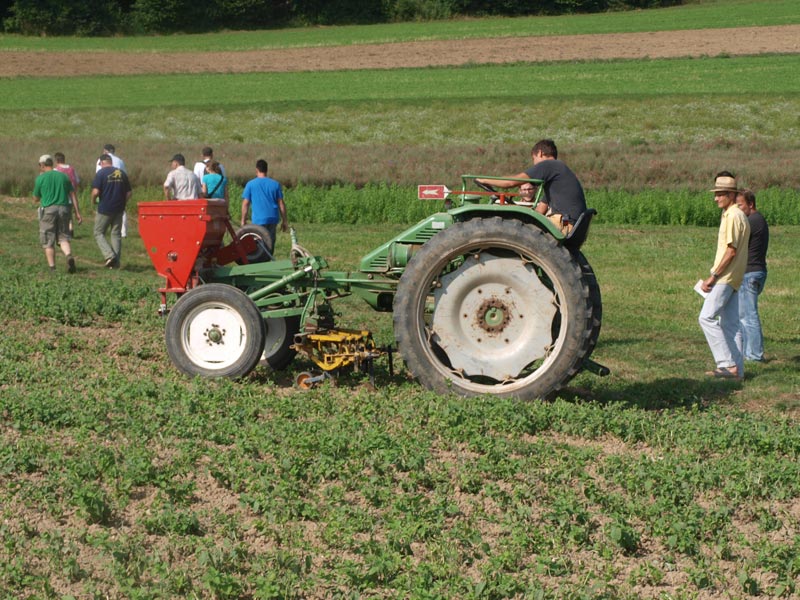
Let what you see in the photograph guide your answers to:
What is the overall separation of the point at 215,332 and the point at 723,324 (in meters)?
4.52

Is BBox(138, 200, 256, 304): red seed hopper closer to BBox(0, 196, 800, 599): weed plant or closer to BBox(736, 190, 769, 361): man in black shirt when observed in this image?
BBox(0, 196, 800, 599): weed plant

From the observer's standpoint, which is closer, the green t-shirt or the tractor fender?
the tractor fender

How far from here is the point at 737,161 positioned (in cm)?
2602

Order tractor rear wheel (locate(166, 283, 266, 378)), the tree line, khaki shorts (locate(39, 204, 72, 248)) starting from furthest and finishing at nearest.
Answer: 1. the tree line
2. khaki shorts (locate(39, 204, 72, 248))
3. tractor rear wheel (locate(166, 283, 266, 378))

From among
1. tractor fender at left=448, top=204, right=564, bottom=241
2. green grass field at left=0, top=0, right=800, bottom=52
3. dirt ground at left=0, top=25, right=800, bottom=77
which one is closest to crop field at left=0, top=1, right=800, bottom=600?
tractor fender at left=448, top=204, right=564, bottom=241

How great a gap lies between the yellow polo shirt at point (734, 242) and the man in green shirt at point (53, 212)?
9315 millimetres

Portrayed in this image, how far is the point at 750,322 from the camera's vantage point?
10836mm

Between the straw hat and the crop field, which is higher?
the straw hat

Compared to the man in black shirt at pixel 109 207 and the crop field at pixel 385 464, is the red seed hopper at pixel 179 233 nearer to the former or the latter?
the crop field at pixel 385 464

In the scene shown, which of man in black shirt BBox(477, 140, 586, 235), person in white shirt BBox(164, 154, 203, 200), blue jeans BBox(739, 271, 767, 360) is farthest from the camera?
person in white shirt BBox(164, 154, 203, 200)

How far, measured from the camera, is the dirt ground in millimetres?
50375

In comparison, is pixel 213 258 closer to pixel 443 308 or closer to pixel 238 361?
pixel 238 361

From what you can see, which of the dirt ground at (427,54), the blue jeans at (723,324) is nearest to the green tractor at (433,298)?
the blue jeans at (723,324)

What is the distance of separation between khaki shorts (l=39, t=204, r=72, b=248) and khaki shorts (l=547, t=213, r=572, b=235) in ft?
29.6
